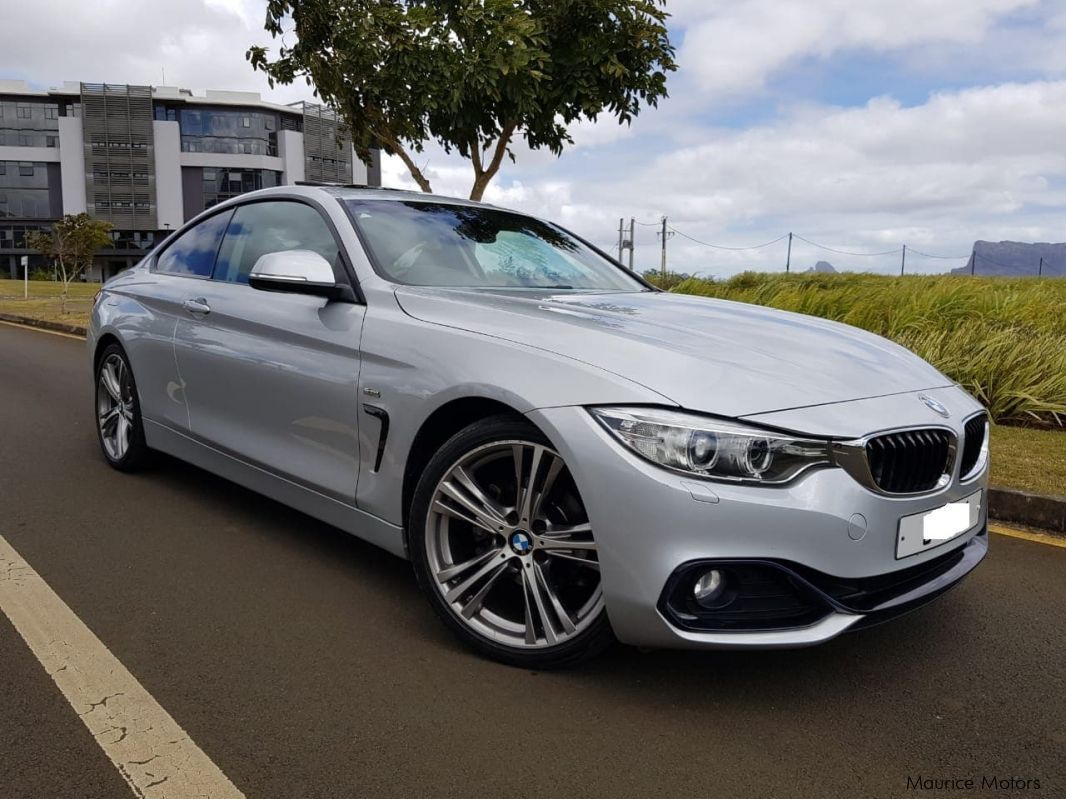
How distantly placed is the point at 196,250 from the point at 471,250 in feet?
5.68

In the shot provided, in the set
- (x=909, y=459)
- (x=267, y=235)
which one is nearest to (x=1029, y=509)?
(x=909, y=459)

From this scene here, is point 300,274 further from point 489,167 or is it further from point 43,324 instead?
point 43,324

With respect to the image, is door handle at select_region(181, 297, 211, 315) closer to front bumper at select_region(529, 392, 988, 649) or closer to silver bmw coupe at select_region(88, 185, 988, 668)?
silver bmw coupe at select_region(88, 185, 988, 668)

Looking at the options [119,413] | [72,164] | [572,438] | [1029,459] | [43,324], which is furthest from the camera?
[72,164]

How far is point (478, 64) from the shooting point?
8.45 metres

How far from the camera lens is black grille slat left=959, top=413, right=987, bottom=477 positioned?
9.22ft

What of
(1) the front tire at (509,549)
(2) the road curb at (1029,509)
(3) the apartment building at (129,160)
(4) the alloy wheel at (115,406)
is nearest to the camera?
(1) the front tire at (509,549)

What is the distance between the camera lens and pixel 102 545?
12.5 feet

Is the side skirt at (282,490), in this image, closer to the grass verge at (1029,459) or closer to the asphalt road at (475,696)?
the asphalt road at (475,696)

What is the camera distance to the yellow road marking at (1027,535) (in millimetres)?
4250

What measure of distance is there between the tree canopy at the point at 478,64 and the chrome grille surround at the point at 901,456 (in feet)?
21.0

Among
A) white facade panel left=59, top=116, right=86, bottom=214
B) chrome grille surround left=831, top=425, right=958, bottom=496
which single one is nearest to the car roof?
chrome grille surround left=831, top=425, right=958, bottom=496

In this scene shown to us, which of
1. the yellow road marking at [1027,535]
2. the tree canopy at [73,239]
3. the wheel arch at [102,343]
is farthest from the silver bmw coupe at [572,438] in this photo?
the tree canopy at [73,239]

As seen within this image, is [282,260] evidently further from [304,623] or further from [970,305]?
[970,305]
